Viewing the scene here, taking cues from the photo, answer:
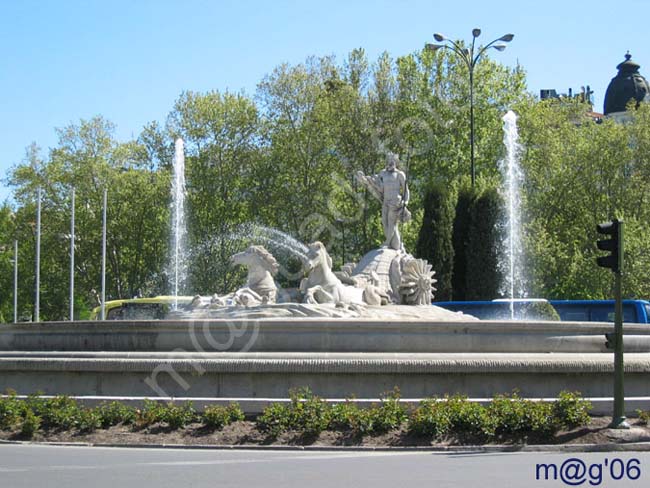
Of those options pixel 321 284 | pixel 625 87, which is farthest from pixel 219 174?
pixel 625 87

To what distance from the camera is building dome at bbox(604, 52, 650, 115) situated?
96312 millimetres

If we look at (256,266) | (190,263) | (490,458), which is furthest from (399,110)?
(490,458)

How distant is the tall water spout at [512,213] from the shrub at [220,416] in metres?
24.8

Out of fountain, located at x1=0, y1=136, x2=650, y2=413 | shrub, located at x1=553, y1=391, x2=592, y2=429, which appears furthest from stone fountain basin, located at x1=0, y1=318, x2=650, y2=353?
shrub, located at x1=553, y1=391, x2=592, y2=429

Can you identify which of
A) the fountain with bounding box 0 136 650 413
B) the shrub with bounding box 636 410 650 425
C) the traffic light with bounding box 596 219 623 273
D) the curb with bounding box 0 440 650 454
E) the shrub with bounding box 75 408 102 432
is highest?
the traffic light with bounding box 596 219 623 273

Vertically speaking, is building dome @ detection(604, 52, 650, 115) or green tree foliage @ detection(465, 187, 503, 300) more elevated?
building dome @ detection(604, 52, 650, 115)

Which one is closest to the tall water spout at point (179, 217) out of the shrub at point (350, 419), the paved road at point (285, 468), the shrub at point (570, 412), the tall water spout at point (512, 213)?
the tall water spout at point (512, 213)

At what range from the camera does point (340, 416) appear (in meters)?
14.4

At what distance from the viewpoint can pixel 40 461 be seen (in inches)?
488

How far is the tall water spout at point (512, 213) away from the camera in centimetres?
4150

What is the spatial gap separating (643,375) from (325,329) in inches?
219

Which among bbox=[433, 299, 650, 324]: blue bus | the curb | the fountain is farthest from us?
bbox=[433, 299, 650, 324]: blue bus

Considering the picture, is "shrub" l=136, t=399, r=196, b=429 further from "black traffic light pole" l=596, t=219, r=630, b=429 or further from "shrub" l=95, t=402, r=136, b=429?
"black traffic light pole" l=596, t=219, r=630, b=429

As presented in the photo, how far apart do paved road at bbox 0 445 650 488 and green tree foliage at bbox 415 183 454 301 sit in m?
27.7
